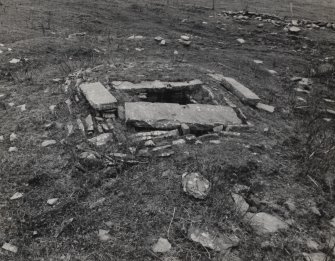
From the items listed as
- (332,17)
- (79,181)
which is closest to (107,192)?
(79,181)

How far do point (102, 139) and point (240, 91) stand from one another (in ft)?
7.58

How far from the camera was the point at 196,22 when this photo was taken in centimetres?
927

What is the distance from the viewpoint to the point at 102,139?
342 cm

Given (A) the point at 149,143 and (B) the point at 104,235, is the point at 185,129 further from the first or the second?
(B) the point at 104,235

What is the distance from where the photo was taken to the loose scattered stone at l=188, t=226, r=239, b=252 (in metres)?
2.42

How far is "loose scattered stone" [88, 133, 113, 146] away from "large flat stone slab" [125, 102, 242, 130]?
311mm

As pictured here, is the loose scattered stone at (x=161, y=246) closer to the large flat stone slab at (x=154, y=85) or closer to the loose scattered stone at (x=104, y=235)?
the loose scattered stone at (x=104, y=235)

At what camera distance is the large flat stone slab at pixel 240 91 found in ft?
15.1

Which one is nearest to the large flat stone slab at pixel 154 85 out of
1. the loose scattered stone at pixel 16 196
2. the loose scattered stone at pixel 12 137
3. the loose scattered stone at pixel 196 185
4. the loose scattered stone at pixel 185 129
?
the loose scattered stone at pixel 185 129

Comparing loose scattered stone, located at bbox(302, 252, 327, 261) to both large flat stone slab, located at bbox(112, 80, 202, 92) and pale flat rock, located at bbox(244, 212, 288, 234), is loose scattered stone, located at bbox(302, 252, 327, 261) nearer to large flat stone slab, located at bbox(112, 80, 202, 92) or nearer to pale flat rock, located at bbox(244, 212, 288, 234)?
pale flat rock, located at bbox(244, 212, 288, 234)

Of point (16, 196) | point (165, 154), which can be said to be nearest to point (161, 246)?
point (165, 154)

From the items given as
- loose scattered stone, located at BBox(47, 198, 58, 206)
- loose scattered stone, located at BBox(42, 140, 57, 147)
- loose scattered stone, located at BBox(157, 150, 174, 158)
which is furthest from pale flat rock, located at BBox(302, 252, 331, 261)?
loose scattered stone, located at BBox(42, 140, 57, 147)

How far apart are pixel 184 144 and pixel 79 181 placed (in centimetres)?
114

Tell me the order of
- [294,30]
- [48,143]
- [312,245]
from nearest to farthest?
[312,245] < [48,143] < [294,30]
